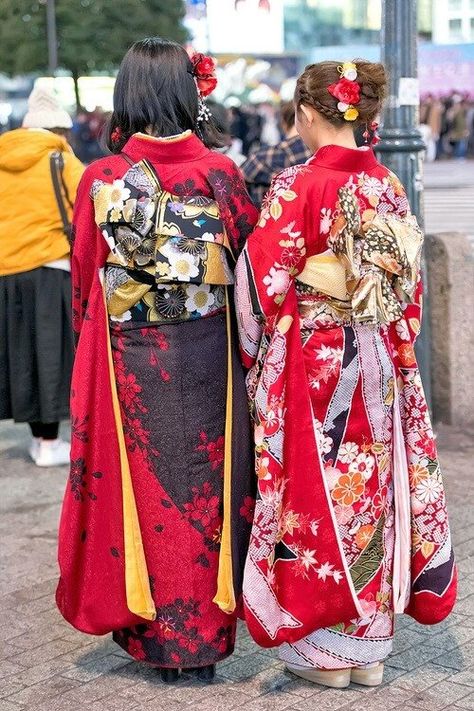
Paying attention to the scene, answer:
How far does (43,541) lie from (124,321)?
6.27 feet

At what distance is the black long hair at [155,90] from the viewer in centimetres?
363

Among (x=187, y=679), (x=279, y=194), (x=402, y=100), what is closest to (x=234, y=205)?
(x=279, y=194)

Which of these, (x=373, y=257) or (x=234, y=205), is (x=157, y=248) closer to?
(x=234, y=205)

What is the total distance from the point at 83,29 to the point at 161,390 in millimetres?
24384

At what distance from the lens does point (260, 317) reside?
11.9 feet

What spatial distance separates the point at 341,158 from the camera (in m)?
3.59

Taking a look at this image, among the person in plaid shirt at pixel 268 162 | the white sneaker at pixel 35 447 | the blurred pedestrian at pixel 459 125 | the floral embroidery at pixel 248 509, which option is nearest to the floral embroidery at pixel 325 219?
the floral embroidery at pixel 248 509

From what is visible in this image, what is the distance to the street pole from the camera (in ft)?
21.1

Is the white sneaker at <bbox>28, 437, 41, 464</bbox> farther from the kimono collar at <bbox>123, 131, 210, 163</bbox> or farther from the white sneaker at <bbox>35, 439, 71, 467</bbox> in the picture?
the kimono collar at <bbox>123, 131, 210, 163</bbox>

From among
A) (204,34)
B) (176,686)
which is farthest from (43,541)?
(204,34)

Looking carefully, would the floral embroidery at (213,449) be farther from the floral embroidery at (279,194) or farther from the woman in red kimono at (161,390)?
the floral embroidery at (279,194)

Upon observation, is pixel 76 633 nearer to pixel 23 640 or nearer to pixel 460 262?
pixel 23 640

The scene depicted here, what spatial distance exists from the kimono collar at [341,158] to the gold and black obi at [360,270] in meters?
0.11

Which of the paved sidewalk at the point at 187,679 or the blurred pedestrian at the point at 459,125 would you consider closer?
the paved sidewalk at the point at 187,679
